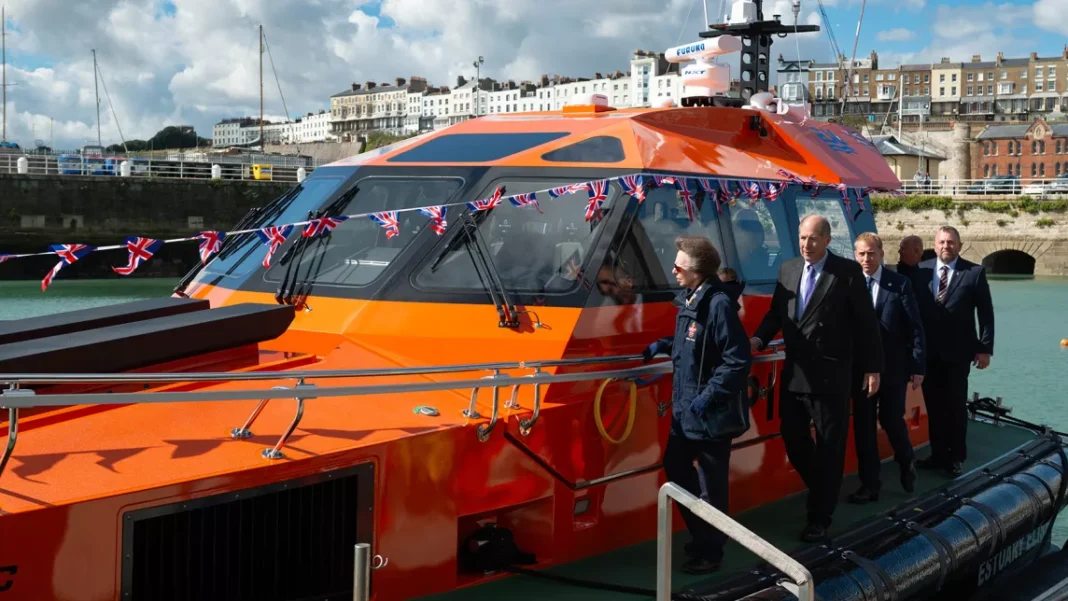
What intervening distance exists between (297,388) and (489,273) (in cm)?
149

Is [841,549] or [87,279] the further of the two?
[87,279]

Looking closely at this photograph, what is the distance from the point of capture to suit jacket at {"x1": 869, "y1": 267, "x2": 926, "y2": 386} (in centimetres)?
610

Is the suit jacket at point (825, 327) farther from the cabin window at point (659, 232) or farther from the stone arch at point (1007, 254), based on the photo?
the stone arch at point (1007, 254)

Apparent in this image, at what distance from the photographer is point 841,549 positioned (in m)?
4.92

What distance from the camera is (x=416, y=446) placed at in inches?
151

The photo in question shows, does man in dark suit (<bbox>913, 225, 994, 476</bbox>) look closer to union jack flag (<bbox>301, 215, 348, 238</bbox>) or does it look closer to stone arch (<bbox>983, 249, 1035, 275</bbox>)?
union jack flag (<bbox>301, 215, 348, 238</bbox>)

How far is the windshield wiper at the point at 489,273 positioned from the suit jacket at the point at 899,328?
2.50 meters

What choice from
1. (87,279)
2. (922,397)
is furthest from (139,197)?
(922,397)

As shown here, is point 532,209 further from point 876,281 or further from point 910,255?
point 910,255

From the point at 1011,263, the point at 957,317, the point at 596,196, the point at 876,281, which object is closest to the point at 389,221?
the point at 596,196

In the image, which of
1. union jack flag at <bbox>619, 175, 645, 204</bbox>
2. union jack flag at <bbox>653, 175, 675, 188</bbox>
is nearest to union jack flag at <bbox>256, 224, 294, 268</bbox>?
union jack flag at <bbox>619, 175, 645, 204</bbox>

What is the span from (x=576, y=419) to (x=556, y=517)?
0.41 meters

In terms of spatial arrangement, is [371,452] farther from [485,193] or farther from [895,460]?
[895,460]

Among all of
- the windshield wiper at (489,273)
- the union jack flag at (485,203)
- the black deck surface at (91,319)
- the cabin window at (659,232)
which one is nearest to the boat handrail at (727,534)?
the windshield wiper at (489,273)
